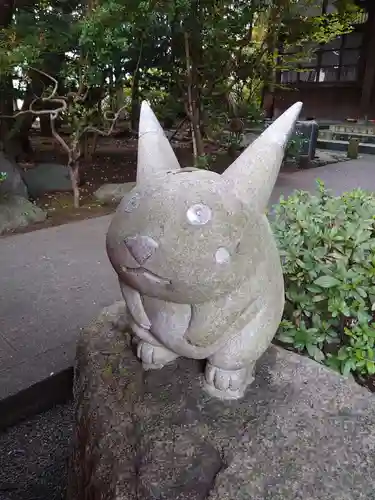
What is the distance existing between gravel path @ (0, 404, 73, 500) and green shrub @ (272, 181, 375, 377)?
124 cm

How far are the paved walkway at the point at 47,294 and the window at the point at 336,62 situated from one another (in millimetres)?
9507

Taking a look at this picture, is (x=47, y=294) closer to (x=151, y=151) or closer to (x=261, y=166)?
(x=151, y=151)

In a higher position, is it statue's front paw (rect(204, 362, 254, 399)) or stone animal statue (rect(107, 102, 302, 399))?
stone animal statue (rect(107, 102, 302, 399))

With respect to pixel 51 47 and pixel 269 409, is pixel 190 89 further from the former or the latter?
pixel 269 409

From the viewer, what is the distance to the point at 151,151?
1.30 meters

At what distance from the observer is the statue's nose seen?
3.40 ft

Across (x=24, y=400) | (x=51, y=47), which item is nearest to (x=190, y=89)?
(x=51, y=47)

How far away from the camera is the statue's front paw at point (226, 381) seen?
1311 millimetres

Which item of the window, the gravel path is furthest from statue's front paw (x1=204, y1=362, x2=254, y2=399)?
the window

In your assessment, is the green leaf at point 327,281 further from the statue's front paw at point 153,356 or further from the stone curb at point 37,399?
the stone curb at point 37,399

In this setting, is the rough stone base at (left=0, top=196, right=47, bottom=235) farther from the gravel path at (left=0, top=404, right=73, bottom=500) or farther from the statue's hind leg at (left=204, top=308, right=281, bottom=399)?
the statue's hind leg at (left=204, top=308, right=281, bottom=399)

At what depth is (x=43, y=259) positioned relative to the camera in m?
3.98

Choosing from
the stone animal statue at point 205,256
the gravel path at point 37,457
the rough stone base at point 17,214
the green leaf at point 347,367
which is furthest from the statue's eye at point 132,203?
the rough stone base at point 17,214

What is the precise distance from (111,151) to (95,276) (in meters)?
6.76
